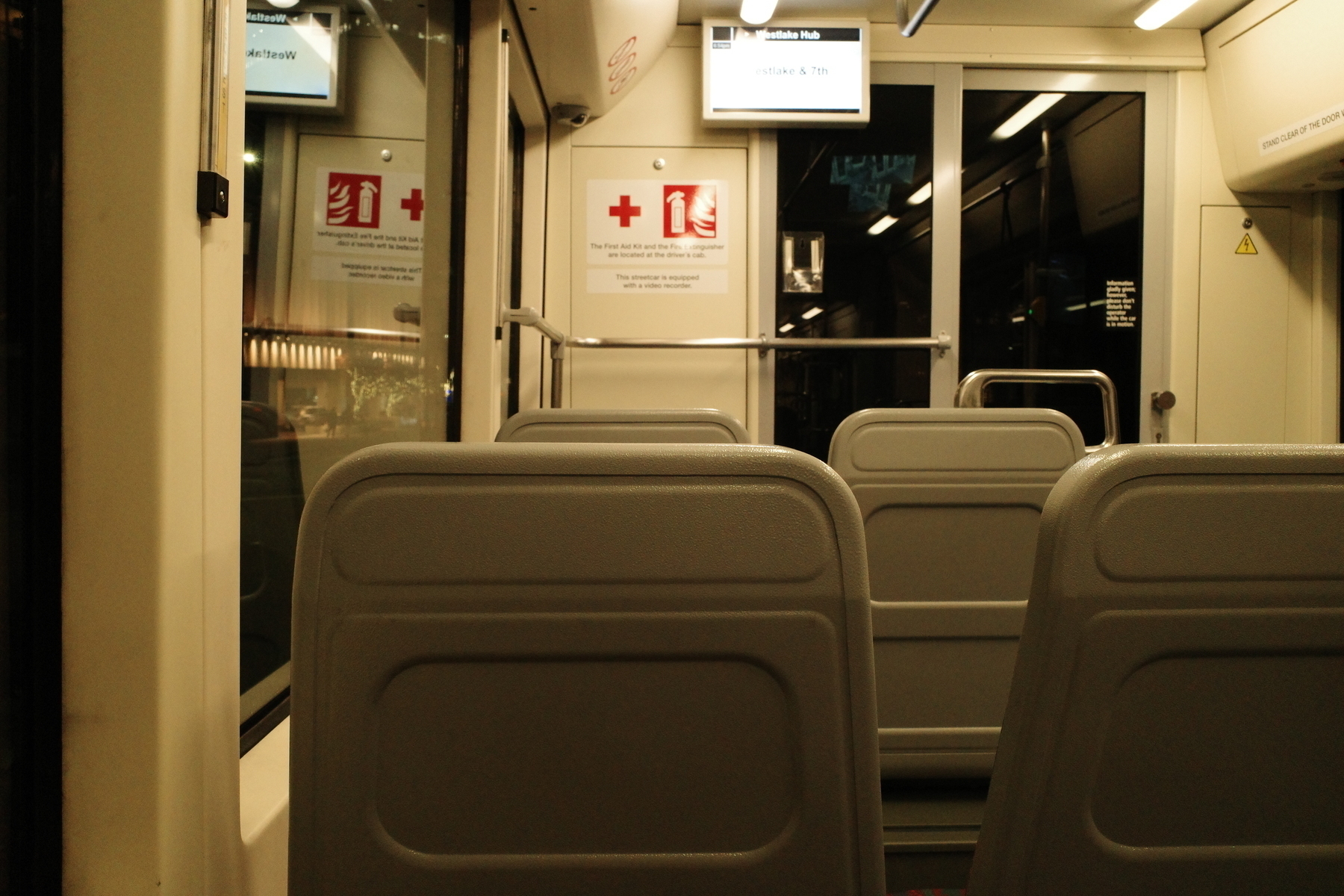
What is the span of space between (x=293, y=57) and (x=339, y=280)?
1.36ft

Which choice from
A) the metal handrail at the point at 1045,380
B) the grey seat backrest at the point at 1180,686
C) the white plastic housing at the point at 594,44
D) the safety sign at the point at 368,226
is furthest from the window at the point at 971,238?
the grey seat backrest at the point at 1180,686

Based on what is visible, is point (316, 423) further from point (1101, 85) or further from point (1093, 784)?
point (1101, 85)

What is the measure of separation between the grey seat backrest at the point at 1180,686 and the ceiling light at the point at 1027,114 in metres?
3.81

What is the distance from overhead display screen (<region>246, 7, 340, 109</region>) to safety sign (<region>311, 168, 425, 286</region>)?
147 mm

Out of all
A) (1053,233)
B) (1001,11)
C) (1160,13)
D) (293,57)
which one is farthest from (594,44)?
(1160,13)

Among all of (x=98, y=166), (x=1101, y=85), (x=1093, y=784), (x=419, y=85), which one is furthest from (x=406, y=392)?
(x=1101, y=85)

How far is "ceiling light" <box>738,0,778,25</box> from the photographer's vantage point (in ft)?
11.7

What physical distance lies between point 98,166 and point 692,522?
0.68 meters

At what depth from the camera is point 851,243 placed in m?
4.05

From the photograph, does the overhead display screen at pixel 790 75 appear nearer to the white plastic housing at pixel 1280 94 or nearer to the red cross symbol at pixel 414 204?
the white plastic housing at pixel 1280 94

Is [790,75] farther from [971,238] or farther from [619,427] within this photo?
[619,427]

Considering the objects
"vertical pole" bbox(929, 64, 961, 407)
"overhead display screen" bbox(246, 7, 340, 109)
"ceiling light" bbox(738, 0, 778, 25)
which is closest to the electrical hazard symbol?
"overhead display screen" bbox(246, 7, 340, 109)

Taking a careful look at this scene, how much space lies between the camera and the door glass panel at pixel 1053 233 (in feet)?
13.4

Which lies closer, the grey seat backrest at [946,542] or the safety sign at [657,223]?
the grey seat backrest at [946,542]
